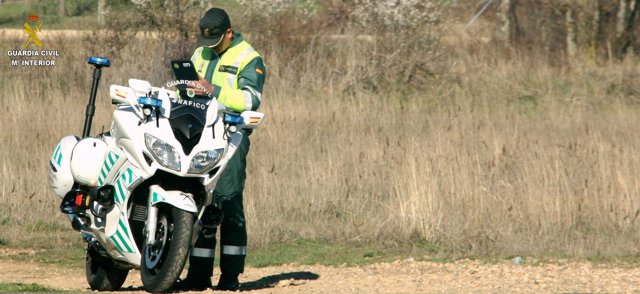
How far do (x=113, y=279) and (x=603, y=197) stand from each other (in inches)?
202

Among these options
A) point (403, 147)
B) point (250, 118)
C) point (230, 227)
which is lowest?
point (403, 147)

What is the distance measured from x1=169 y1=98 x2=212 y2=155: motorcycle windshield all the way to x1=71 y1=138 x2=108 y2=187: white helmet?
2.37ft

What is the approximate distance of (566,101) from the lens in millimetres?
19094

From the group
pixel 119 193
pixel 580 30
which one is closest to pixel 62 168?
pixel 119 193

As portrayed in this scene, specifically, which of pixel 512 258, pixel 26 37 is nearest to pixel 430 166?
pixel 512 258

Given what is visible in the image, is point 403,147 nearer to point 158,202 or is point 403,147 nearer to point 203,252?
point 203,252

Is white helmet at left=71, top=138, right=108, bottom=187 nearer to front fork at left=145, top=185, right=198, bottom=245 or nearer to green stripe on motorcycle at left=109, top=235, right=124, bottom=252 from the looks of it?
green stripe on motorcycle at left=109, top=235, right=124, bottom=252

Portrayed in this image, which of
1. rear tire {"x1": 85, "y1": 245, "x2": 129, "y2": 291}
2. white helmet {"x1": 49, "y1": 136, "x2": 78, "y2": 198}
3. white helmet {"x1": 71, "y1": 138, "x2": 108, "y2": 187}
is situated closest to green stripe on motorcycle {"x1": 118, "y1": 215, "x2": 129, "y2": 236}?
white helmet {"x1": 71, "y1": 138, "x2": 108, "y2": 187}

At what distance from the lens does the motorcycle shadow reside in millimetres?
8086

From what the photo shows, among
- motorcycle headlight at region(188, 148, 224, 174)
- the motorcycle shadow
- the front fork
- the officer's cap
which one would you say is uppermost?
the officer's cap

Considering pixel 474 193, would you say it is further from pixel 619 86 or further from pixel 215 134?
pixel 619 86

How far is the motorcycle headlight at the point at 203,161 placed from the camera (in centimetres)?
652

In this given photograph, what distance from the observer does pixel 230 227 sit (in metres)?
7.59

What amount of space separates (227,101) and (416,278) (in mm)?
2073
